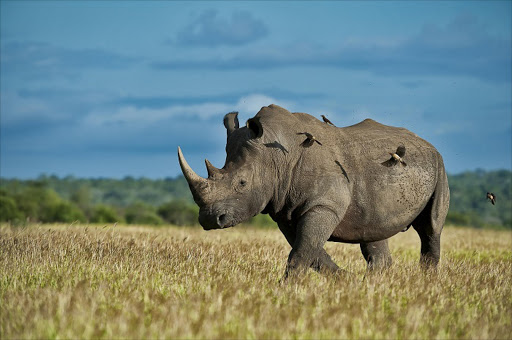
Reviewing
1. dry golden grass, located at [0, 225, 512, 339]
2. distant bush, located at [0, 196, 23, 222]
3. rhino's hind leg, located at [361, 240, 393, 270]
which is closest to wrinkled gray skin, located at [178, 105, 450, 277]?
dry golden grass, located at [0, 225, 512, 339]

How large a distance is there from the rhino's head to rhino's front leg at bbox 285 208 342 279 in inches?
20.7

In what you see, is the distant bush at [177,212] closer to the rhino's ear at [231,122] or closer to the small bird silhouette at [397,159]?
the rhino's ear at [231,122]

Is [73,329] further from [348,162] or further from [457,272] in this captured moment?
[457,272]

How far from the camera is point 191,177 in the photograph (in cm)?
745

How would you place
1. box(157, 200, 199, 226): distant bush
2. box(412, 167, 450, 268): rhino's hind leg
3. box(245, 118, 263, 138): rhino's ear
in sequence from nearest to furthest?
box(245, 118, 263, 138): rhino's ear, box(412, 167, 450, 268): rhino's hind leg, box(157, 200, 199, 226): distant bush

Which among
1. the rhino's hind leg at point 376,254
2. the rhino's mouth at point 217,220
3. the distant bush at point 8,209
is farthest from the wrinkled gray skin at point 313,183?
the distant bush at point 8,209

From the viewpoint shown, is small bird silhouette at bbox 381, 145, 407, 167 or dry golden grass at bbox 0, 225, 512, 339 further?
small bird silhouette at bbox 381, 145, 407, 167

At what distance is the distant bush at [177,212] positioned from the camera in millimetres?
38944

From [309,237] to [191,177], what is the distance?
148 centimetres

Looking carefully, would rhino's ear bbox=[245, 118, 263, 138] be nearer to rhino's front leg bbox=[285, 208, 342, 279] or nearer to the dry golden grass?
rhino's front leg bbox=[285, 208, 342, 279]

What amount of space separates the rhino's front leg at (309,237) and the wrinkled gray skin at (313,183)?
0.01 m

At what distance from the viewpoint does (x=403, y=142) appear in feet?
29.0

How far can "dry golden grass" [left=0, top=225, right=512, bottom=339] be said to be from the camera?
5137mm

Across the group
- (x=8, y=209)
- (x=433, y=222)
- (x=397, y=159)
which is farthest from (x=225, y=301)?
(x=8, y=209)
